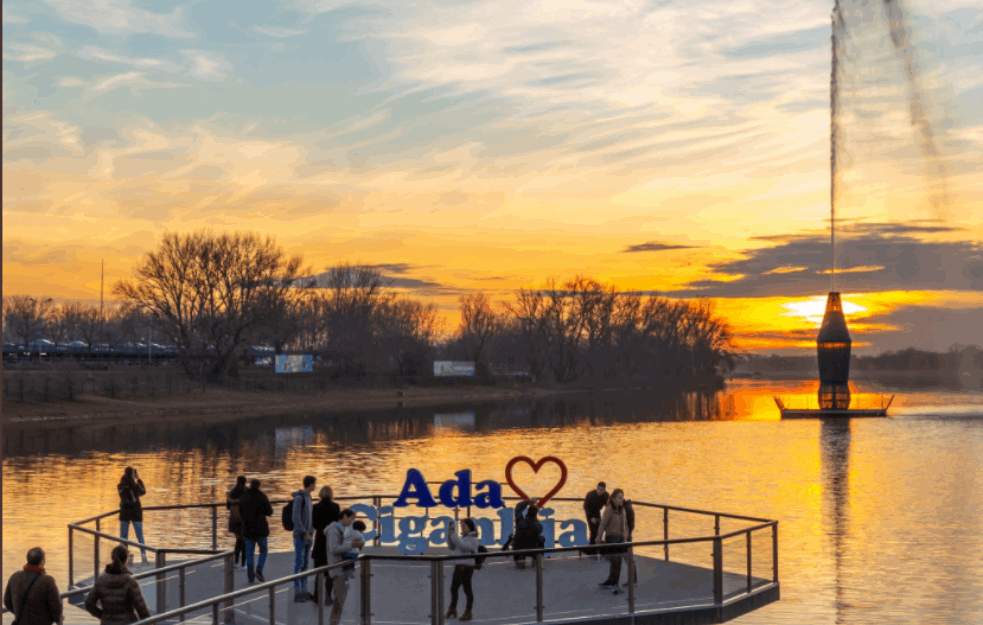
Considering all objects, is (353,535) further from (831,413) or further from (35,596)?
(831,413)

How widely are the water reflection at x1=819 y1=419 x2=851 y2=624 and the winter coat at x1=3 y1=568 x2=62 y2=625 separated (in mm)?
14961

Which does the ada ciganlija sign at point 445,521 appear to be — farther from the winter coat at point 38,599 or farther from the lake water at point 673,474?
the winter coat at point 38,599

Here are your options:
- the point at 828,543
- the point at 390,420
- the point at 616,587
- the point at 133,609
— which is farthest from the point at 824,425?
the point at 133,609

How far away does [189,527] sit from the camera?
30547 mm

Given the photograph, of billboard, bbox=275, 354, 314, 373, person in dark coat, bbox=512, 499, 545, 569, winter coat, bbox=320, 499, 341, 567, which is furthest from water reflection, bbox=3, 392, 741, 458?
winter coat, bbox=320, 499, 341, 567

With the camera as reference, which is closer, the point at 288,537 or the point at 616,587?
the point at 616,587

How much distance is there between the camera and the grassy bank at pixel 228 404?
85625mm

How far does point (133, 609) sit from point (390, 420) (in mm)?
84448

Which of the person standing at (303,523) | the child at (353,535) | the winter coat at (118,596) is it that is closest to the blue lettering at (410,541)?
the person standing at (303,523)

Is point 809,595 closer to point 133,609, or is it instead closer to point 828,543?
point 828,543

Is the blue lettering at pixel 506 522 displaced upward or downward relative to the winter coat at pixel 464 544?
downward

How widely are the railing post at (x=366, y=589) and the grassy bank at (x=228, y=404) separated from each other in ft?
241

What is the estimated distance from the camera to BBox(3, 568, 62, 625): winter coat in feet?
38.4

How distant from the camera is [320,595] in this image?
46.2 feet
